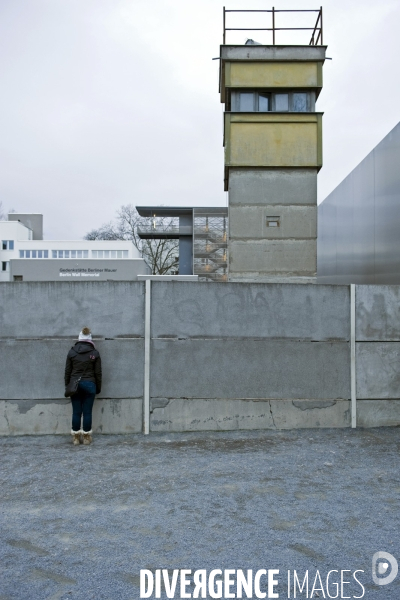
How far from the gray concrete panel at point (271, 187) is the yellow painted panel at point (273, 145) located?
27 centimetres

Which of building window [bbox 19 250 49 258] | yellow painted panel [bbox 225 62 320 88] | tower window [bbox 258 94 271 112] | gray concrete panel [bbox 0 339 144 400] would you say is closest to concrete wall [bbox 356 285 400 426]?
gray concrete panel [bbox 0 339 144 400]

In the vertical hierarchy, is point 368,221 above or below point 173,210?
below

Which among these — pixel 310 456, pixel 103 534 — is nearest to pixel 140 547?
pixel 103 534

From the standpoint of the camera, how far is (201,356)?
8000 mm

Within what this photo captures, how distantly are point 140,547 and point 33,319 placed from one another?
188 inches

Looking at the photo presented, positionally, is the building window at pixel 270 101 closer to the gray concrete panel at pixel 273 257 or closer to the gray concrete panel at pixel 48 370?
the gray concrete panel at pixel 273 257

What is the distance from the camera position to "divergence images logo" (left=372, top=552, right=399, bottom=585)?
3.52m

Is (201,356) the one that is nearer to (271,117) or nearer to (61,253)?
(271,117)

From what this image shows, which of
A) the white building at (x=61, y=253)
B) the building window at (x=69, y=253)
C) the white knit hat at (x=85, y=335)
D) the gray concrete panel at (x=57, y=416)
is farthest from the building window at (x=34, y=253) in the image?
the white knit hat at (x=85, y=335)

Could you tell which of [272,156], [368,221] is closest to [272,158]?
[272,156]

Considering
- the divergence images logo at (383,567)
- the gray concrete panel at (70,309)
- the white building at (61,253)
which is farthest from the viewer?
the white building at (61,253)

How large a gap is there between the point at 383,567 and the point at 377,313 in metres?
5.26

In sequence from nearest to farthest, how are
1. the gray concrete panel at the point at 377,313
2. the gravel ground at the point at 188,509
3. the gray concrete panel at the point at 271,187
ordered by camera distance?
the gravel ground at the point at 188,509 < the gray concrete panel at the point at 377,313 < the gray concrete panel at the point at 271,187

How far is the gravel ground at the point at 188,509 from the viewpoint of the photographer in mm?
3650
